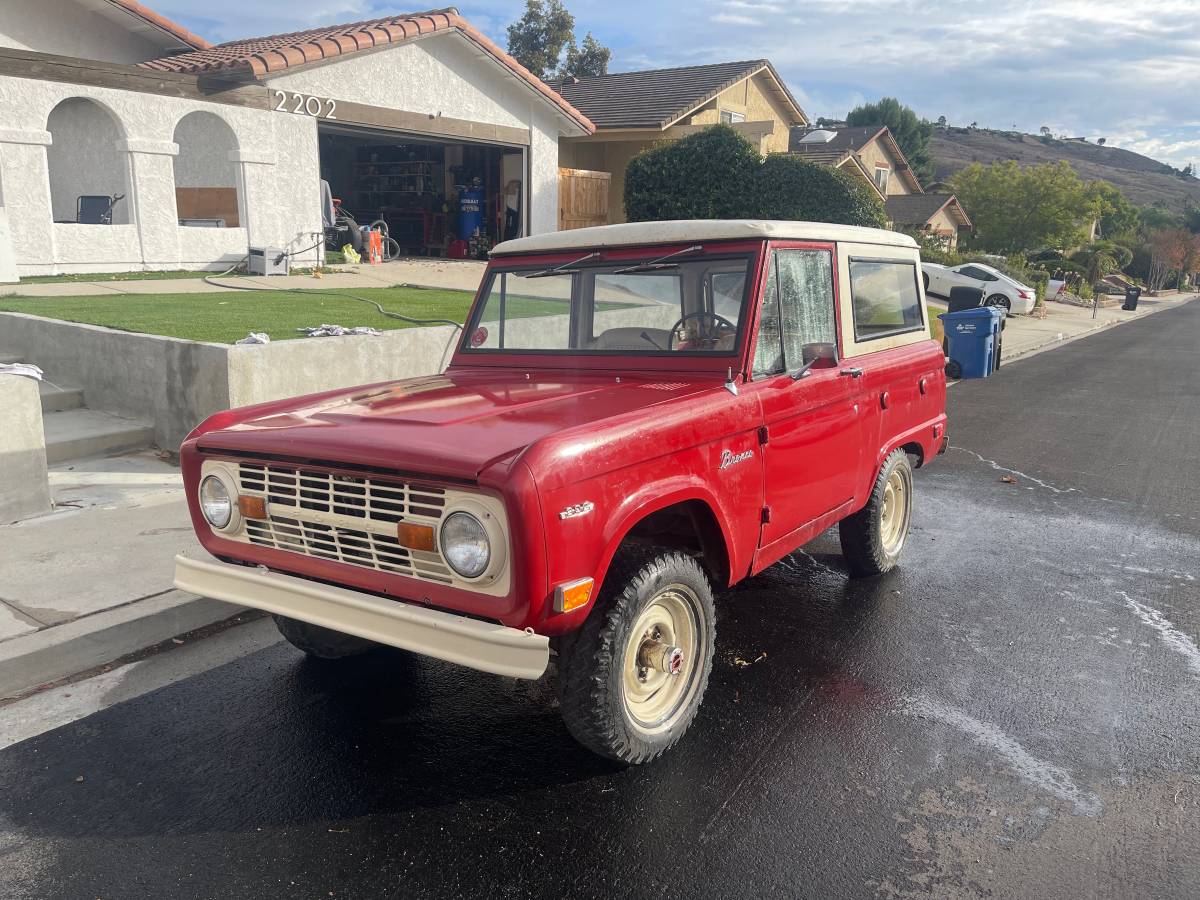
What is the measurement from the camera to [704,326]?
13.2ft

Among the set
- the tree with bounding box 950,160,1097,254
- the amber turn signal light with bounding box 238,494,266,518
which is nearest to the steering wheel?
the amber turn signal light with bounding box 238,494,266,518

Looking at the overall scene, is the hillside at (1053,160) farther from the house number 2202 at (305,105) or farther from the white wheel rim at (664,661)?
the white wheel rim at (664,661)

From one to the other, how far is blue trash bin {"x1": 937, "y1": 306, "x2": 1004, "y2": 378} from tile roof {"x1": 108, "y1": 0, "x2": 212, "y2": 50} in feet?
47.4

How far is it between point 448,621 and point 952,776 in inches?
75.2

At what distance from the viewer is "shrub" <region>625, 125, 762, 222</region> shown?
22.0m

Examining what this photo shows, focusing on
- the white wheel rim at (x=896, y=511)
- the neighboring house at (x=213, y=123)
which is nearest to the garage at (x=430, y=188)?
the neighboring house at (x=213, y=123)

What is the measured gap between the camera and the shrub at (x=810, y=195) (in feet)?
67.8

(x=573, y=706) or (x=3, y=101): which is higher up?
(x=3, y=101)

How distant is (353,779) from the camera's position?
129 inches

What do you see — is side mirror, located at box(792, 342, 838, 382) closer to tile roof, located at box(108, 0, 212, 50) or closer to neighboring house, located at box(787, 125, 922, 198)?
tile roof, located at box(108, 0, 212, 50)

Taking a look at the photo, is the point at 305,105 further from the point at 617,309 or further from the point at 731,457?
the point at 731,457

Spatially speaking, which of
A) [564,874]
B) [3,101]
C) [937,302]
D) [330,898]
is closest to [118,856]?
[330,898]

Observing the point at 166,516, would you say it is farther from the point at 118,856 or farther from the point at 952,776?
the point at 952,776

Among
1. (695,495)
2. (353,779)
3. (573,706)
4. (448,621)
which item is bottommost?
(353,779)
